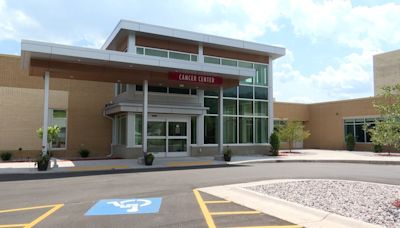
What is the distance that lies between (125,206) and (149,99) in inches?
587

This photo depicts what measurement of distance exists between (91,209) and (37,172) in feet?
30.6

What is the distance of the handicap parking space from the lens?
639 centimetres

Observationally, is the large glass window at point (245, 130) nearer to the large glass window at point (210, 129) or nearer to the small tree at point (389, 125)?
the large glass window at point (210, 129)

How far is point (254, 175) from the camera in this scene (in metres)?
14.1

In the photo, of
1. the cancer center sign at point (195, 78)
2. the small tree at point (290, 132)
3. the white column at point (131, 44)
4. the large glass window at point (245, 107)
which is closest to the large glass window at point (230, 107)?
the large glass window at point (245, 107)

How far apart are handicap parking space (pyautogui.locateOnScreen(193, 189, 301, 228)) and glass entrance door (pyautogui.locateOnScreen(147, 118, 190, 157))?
45.6ft

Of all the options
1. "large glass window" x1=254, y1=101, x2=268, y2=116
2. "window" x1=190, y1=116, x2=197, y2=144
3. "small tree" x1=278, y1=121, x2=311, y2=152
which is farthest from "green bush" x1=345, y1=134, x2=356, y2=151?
"window" x1=190, y1=116, x2=197, y2=144

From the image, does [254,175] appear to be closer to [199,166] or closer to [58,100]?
[199,166]

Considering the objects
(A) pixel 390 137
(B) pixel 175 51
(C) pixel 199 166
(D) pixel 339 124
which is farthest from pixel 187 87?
(D) pixel 339 124

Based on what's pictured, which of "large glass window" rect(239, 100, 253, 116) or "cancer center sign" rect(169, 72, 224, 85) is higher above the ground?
"cancer center sign" rect(169, 72, 224, 85)

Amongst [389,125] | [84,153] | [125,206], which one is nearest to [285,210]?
[389,125]

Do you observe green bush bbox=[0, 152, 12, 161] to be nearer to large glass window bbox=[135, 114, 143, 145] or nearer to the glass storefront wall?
large glass window bbox=[135, 114, 143, 145]

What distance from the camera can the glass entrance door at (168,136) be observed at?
2234cm

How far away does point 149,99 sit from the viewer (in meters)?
22.6
